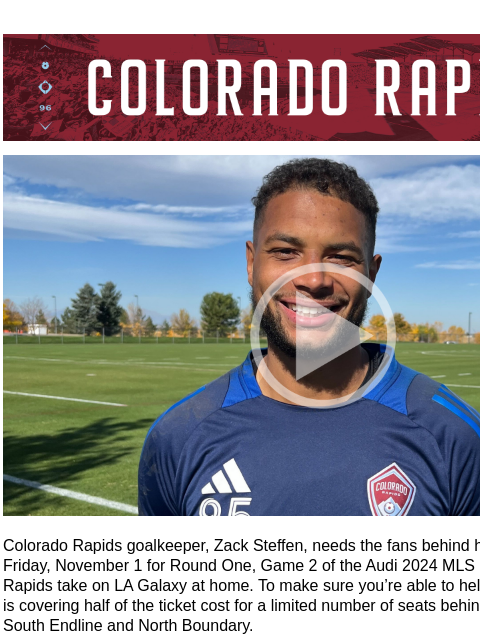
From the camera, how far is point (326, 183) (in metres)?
2.01

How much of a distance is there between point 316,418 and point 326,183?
2.77ft

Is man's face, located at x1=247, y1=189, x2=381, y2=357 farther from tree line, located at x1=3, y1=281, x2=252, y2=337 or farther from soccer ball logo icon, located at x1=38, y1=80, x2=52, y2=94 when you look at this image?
tree line, located at x1=3, y1=281, x2=252, y2=337

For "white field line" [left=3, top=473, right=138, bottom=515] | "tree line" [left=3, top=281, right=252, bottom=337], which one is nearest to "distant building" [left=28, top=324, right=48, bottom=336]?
"tree line" [left=3, top=281, right=252, bottom=337]

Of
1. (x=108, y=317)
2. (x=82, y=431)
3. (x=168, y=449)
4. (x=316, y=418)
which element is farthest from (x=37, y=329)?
(x=316, y=418)

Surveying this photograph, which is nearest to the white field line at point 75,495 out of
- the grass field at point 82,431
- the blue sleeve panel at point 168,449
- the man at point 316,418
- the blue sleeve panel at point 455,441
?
the grass field at point 82,431

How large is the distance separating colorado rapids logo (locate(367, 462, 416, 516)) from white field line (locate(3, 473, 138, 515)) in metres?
3.32

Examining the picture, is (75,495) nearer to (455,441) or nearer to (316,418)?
(316,418)
